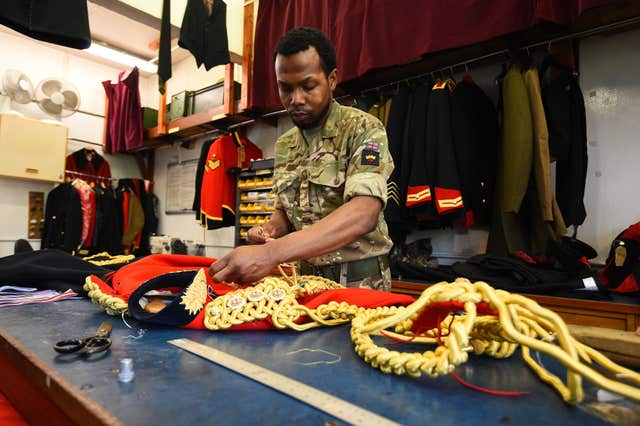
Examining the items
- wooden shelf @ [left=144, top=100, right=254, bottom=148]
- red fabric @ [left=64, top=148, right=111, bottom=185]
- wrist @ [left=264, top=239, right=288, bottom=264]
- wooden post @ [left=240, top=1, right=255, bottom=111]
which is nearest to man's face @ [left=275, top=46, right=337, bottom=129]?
wrist @ [left=264, top=239, right=288, bottom=264]

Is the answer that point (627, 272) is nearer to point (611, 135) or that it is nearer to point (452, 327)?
point (611, 135)

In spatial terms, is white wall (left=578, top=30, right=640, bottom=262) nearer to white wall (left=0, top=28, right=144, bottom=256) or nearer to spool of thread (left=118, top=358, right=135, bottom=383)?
spool of thread (left=118, top=358, right=135, bottom=383)

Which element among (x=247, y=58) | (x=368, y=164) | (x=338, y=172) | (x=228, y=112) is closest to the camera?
(x=368, y=164)

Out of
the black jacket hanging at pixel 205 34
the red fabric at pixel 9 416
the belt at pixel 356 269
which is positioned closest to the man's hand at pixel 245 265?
the red fabric at pixel 9 416

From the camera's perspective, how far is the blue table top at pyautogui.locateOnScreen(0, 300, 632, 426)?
382 mm

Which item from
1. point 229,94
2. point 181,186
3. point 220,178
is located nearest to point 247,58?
point 229,94

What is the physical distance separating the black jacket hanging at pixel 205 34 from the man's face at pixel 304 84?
66.4 inches

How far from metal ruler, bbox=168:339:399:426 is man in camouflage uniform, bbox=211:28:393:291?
1.41 ft

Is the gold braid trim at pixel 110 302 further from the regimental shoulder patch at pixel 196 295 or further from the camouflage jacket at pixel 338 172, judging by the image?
the camouflage jacket at pixel 338 172

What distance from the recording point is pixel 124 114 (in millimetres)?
4516

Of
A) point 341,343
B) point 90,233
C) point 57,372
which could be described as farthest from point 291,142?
point 90,233

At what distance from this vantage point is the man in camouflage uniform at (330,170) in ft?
3.37

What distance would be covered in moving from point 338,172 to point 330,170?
3 cm

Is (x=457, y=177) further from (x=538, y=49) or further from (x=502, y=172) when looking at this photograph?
(x=538, y=49)
